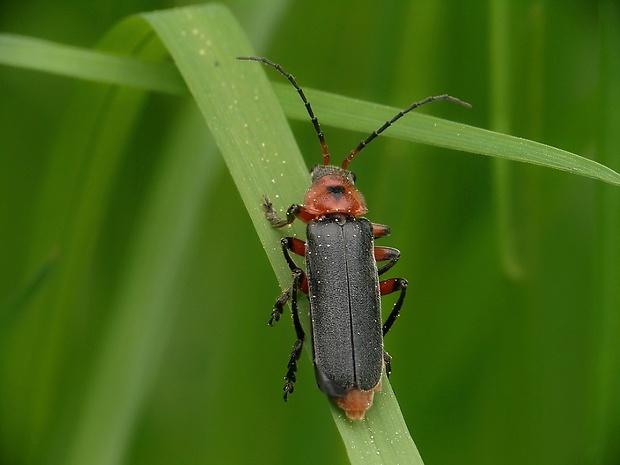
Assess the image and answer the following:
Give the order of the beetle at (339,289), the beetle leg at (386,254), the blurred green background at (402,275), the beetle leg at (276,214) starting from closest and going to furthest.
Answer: the beetle at (339,289) < the beetle leg at (276,214) < the beetle leg at (386,254) < the blurred green background at (402,275)

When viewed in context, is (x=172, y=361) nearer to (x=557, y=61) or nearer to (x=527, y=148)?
(x=527, y=148)

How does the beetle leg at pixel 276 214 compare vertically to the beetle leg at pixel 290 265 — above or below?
above

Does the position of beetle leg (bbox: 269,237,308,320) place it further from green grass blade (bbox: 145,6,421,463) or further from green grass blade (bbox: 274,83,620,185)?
green grass blade (bbox: 274,83,620,185)

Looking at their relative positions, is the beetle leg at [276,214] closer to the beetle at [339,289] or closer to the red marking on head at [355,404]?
the beetle at [339,289]

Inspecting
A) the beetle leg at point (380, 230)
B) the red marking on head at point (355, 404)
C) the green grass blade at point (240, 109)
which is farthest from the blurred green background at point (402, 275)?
the red marking on head at point (355, 404)

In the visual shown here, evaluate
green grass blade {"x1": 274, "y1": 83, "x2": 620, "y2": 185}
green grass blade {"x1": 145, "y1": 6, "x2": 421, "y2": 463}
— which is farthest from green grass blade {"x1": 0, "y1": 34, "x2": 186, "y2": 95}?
green grass blade {"x1": 274, "y1": 83, "x2": 620, "y2": 185}

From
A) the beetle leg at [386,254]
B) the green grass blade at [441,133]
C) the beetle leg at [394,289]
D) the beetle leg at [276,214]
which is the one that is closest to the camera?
the green grass blade at [441,133]
